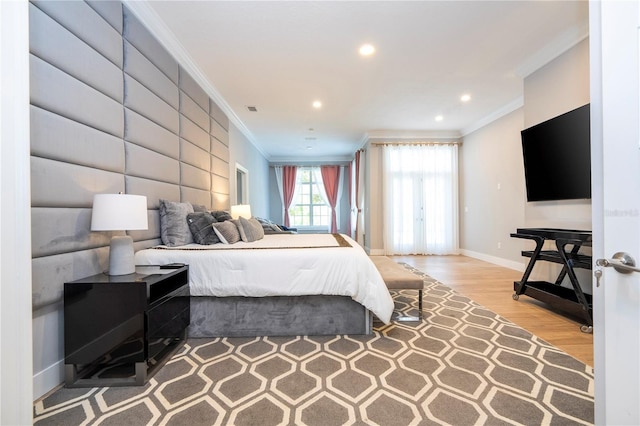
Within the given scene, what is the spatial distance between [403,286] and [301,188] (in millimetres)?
6905

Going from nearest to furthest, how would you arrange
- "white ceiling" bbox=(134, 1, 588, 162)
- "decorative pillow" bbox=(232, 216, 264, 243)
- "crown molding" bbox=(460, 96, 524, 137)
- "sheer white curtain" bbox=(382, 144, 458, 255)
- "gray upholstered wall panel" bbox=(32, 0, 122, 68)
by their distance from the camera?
"gray upholstered wall panel" bbox=(32, 0, 122, 68) < "white ceiling" bbox=(134, 1, 588, 162) < "decorative pillow" bbox=(232, 216, 264, 243) < "crown molding" bbox=(460, 96, 524, 137) < "sheer white curtain" bbox=(382, 144, 458, 255)

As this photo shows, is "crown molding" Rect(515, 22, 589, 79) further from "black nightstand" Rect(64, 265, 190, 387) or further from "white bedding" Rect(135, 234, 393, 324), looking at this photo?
"black nightstand" Rect(64, 265, 190, 387)

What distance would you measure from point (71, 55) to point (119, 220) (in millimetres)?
1046

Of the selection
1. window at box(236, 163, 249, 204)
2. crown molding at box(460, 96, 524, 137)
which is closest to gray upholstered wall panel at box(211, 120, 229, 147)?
window at box(236, 163, 249, 204)

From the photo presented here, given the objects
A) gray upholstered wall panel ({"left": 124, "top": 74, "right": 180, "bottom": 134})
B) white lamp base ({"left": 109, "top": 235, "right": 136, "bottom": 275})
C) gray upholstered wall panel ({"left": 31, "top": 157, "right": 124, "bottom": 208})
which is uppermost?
gray upholstered wall panel ({"left": 124, "top": 74, "right": 180, "bottom": 134})

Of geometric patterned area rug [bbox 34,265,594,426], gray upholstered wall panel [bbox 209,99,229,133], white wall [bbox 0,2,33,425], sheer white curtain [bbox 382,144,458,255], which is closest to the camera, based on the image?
white wall [bbox 0,2,33,425]

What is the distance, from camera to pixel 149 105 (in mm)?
2475

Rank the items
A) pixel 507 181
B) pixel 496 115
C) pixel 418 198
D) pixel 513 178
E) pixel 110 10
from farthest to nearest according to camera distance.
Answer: pixel 418 198
pixel 496 115
pixel 507 181
pixel 513 178
pixel 110 10

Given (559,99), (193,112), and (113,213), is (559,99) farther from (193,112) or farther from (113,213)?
(113,213)

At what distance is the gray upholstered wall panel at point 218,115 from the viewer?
3980 millimetres

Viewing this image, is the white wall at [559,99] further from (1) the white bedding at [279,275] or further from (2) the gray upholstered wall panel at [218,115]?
(2) the gray upholstered wall panel at [218,115]

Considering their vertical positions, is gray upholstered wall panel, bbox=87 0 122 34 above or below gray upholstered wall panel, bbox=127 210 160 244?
above

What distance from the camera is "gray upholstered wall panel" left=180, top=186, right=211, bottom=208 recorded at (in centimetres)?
312

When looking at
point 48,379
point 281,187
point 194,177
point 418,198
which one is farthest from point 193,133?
point 281,187
